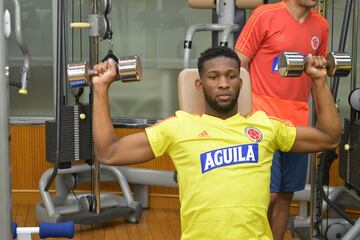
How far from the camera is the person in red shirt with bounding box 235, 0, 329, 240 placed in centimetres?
300

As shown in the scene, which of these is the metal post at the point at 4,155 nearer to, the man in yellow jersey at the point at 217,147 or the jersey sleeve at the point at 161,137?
the man in yellow jersey at the point at 217,147

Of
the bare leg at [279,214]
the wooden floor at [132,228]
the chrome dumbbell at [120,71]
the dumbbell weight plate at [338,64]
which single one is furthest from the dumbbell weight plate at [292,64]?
the wooden floor at [132,228]

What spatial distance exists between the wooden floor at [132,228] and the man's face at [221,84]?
1.88 meters

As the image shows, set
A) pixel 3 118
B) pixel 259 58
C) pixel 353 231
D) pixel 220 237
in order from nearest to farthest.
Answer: pixel 3 118
pixel 220 237
pixel 259 58
pixel 353 231

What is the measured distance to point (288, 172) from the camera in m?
3.14

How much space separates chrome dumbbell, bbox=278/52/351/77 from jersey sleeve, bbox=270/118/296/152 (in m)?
0.20

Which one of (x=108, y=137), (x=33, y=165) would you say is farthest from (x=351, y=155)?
(x=33, y=165)

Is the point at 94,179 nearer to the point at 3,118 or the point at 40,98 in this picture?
the point at 40,98

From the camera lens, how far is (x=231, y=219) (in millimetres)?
2264

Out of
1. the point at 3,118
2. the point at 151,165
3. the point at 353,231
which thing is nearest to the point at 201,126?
the point at 3,118

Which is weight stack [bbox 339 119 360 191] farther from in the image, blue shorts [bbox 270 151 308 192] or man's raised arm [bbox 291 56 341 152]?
man's raised arm [bbox 291 56 341 152]

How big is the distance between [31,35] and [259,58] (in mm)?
2404

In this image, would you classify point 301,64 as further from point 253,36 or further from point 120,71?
point 253,36

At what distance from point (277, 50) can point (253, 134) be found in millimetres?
749
